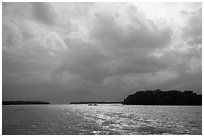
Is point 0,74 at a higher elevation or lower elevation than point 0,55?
lower

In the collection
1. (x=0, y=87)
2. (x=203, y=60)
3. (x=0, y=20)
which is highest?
(x=0, y=20)

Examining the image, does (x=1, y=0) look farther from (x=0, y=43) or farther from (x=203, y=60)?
(x=203, y=60)

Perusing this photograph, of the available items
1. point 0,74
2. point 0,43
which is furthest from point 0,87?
point 0,43

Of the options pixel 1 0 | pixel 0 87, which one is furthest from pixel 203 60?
pixel 1 0

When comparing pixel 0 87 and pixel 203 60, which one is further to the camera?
pixel 203 60

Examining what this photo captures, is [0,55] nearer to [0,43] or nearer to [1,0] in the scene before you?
[0,43]

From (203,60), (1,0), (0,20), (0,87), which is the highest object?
(1,0)

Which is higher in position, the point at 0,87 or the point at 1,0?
the point at 1,0

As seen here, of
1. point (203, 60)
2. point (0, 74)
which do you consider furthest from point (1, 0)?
point (203, 60)

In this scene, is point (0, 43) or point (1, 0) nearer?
point (0, 43)
